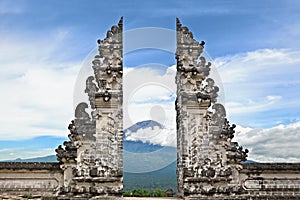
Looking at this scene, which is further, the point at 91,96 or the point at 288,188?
the point at 288,188

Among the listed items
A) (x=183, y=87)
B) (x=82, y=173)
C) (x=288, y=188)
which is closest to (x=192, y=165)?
(x=183, y=87)

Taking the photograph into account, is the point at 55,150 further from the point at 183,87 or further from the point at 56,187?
the point at 183,87

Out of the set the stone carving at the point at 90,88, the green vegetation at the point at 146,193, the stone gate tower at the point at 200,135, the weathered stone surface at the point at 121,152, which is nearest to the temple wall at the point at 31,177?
the weathered stone surface at the point at 121,152

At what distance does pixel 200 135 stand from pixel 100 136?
10.2ft

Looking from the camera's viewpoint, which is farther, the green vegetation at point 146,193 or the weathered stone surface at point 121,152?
the green vegetation at point 146,193

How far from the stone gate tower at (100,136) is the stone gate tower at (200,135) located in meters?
2.00

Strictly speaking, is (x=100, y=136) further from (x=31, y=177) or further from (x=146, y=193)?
(x=146, y=193)

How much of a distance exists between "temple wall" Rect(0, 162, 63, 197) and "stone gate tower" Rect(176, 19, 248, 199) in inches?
164

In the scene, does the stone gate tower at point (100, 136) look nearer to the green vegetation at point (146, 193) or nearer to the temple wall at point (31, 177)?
the temple wall at point (31, 177)

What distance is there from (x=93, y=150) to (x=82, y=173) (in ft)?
3.17

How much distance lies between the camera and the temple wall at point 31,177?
14.0 metres

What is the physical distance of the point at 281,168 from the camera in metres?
15.1

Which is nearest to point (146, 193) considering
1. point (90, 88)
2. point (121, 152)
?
point (121, 152)

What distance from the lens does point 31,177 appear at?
14.1 metres
